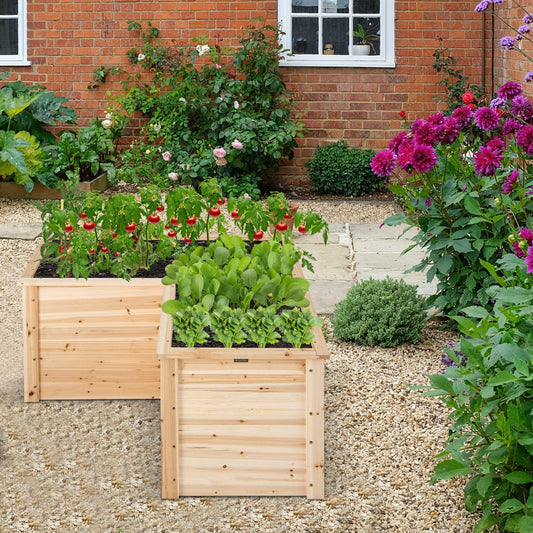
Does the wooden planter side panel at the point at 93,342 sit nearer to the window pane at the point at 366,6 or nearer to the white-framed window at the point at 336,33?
the white-framed window at the point at 336,33

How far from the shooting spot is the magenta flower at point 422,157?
12.7 ft

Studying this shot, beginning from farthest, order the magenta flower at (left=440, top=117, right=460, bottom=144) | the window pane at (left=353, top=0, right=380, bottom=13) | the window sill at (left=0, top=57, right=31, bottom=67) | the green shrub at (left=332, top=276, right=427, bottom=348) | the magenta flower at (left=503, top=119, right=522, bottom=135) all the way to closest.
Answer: the window sill at (left=0, top=57, right=31, bottom=67) < the window pane at (left=353, top=0, right=380, bottom=13) < the green shrub at (left=332, top=276, right=427, bottom=348) < the magenta flower at (left=503, top=119, right=522, bottom=135) < the magenta flower at (left=440, top=117, right=460, bottom=144)

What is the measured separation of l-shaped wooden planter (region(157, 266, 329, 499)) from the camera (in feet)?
10.6

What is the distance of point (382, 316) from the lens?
478cm

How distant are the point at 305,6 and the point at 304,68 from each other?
67 centimetres

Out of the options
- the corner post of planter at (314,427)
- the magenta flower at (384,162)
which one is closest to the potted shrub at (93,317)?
the magenta flower at (384,162)

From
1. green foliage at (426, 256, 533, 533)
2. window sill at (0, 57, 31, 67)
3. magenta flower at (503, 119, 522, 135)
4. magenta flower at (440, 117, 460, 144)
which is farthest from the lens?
window sill at (0, 57, 31, 67)

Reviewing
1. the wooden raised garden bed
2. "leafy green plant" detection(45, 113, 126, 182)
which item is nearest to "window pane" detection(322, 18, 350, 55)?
"leafy green plant" detection(45, 113, 126, 182)

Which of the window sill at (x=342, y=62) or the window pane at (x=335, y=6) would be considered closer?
the window sill at (x=342, y=62)

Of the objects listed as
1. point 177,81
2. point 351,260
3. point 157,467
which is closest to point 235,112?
point 177,81

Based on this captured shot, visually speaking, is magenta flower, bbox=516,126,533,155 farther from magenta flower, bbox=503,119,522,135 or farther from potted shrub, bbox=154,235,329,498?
potted shrub, bbox=154,235,329,498

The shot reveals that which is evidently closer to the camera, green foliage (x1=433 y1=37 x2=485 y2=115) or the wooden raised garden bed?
the wooden raised garden bed

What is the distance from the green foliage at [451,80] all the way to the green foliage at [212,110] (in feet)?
5.12

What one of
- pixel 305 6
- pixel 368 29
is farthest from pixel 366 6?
pixel 305 6
